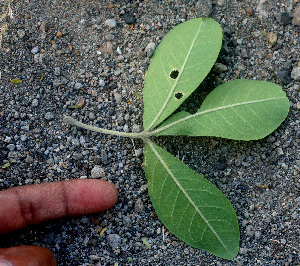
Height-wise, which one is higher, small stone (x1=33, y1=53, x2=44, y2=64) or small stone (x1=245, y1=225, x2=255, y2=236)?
small stone (x1=33, y1=53, x2=44, y2=64)

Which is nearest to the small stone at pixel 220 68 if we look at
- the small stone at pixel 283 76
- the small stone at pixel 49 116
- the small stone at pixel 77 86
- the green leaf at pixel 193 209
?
the small stone at pixel 283 76

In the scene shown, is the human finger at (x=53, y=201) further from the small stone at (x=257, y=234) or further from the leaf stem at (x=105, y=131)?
the small stone at (x=257, y=234)

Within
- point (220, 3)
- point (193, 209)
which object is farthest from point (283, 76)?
point (193, 209)

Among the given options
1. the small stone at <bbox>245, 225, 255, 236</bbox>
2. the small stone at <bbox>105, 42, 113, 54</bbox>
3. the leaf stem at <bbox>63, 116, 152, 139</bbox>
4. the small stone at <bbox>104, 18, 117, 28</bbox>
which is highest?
the small stone at <bbox>104, 18, 117, 28</bbox>

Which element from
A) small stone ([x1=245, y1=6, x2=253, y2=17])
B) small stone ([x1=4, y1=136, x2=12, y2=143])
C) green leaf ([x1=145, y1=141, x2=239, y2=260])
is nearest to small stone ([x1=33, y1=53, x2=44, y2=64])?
small stone ([x1=4, y1=136, x2=12, y2=143])

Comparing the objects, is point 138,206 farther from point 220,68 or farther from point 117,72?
point 220,68

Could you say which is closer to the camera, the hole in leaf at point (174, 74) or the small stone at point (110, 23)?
the hole in leaf at point (174, 74)

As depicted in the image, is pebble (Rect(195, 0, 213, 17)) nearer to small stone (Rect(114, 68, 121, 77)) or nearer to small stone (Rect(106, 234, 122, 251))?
small stone (Rect(114, 68, 121, 77))

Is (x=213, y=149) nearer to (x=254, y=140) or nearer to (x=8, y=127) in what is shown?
(x=254, y=140)
